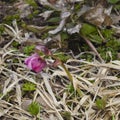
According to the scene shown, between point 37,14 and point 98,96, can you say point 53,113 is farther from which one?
point 37,14

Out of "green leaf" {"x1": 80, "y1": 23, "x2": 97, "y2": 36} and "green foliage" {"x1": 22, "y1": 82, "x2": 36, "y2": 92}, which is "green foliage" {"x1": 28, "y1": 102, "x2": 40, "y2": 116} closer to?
"green foliage" {"x1": 22, "y1": 82, "x2": 36, "y2": 92}

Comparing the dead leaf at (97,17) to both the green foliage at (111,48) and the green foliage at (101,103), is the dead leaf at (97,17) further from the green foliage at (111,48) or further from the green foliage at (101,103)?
the green foliage at (101,103)

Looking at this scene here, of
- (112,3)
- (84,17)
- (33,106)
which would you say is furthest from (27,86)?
(112,3)

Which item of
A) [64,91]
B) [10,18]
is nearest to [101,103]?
[64,91]

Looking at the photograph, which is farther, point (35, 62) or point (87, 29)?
point (87, 29)

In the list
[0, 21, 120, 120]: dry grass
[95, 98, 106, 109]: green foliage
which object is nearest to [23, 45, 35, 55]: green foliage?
[0, 21, 120, 120]: dry grass

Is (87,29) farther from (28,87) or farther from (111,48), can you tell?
(28,87)

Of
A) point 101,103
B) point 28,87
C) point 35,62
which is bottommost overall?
point 101,103
